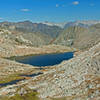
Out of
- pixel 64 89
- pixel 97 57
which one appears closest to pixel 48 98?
pixel 64 89

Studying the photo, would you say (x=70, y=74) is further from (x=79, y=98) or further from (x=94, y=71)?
(x=79, y=98)

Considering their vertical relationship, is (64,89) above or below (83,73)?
below

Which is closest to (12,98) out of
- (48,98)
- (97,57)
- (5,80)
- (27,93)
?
(27,93)

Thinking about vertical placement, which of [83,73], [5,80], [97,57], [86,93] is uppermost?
[97,57]

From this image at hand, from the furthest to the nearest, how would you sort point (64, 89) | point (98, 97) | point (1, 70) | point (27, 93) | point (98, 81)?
point (1, 70)
point (27, 93)
point (64, 89)
point (98, 81)
point (98, 97)

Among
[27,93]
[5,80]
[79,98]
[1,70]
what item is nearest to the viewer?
[79,98]

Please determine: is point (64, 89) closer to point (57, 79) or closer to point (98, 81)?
point (57, 79)

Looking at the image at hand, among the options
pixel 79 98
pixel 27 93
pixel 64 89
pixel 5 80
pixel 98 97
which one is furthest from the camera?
pixel 5 80

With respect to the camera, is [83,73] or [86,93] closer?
[86,93]

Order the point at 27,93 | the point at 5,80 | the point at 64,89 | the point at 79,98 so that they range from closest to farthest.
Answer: the point at 79,98 → the point at 64,89 → the point at 27,93 → the point at 5,80
